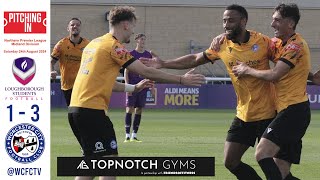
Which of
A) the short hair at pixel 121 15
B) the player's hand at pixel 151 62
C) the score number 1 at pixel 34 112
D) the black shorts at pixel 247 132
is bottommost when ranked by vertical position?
the score number 1 at pixel 34 112

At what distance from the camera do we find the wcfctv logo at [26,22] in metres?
15.9

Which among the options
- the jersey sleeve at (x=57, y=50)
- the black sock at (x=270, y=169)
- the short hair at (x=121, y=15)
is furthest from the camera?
the jersey sleeve at (x=57, y=50)

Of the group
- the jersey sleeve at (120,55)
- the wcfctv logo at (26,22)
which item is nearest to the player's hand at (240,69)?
the jersey sleeve at (120,55)

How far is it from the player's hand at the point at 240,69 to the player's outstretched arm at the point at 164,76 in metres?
0.64

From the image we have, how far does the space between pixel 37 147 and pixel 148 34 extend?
35937mm

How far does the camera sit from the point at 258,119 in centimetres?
1204

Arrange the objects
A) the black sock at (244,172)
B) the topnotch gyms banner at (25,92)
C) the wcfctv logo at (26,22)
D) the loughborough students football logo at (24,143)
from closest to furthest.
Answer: the black sock at (244,172)
the loughborough students football logo at (24,143)
the topnotch gyms banner at (25,92)
the wcfctv logo at (26,22)

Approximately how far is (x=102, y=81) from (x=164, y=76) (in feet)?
2.51

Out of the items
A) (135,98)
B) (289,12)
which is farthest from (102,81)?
(135,98)

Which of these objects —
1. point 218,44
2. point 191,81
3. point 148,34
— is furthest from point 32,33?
point 148,34

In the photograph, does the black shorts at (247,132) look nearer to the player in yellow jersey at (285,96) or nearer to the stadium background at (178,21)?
the player in yellow jersey at (285,96)

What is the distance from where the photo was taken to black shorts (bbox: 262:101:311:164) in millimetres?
11484

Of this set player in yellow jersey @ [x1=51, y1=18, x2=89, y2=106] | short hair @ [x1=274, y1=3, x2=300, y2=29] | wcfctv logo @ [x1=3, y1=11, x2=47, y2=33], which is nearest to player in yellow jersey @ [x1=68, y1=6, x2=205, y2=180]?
short hair @ [x1=274, y1=3, x2=300, y2=29]

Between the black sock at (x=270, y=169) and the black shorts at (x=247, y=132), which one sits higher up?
the black shorts at (x=247, y=132)
